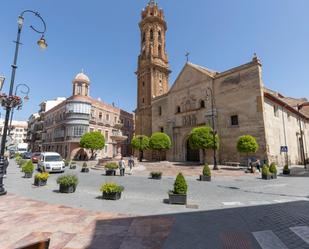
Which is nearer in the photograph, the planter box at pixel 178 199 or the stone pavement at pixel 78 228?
the stone pavement at pixel 78 228

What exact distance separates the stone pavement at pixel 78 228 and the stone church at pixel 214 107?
71.0 ft

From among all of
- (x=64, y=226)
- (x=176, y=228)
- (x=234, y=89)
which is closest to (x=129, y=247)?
(x=176, y=228)

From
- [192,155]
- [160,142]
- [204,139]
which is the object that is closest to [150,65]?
[160,142]

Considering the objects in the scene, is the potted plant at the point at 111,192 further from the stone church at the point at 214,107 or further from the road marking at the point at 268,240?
the stone church at the point at 214,107

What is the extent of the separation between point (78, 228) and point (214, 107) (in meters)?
26.5

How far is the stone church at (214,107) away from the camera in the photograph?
23938 mm

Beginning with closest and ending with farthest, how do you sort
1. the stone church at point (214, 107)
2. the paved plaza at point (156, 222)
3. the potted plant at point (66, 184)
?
Result: the paved plaza at point (156, 222) < the potted plant at point (66, 184) < the stone church at point (214, 107)

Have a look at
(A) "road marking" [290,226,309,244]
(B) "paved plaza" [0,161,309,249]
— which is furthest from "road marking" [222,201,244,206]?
(A) "road marking" [290,226,309,244]

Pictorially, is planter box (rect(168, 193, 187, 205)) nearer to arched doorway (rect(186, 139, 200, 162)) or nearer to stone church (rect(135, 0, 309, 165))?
stone church (rect(135, 0, 309, 165))

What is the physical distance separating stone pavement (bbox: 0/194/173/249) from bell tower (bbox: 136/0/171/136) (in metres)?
34.7

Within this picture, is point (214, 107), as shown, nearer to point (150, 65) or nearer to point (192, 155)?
point (192, 155)

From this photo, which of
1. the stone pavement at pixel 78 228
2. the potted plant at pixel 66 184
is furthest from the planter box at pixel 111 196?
the potted plant at pixel 66 184

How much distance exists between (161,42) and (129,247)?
149 ft

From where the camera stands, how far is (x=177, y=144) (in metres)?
33.3
